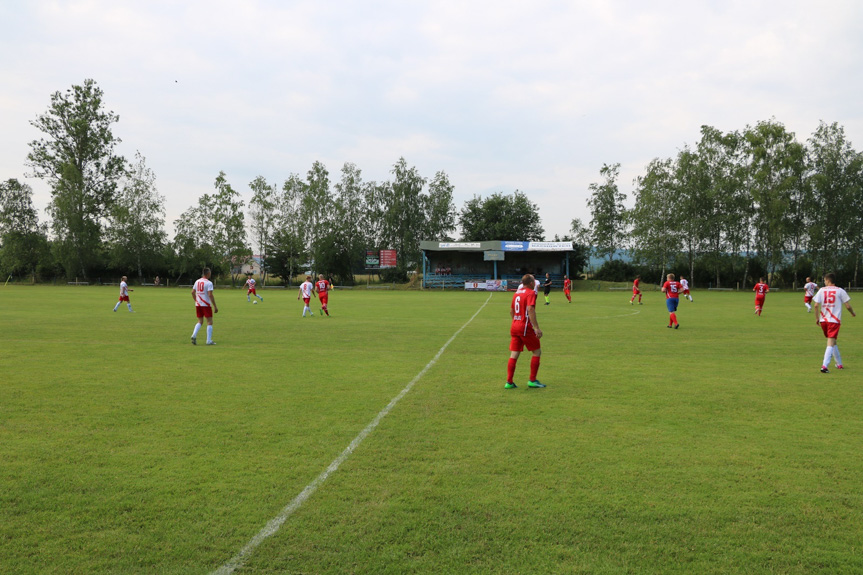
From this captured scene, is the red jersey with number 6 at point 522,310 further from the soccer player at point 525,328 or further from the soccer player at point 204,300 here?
the soccer player at point 204,300

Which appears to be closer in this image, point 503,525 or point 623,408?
point 503,525

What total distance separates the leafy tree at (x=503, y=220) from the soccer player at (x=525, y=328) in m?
74.9

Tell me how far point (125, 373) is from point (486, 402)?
6.99m

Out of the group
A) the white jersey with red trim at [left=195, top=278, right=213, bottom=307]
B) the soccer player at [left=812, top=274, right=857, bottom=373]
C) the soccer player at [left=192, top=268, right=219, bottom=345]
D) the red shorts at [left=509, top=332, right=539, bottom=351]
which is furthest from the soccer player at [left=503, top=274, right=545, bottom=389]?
the white jersey with red trim at [left=195, top=278, right=213, bottom=307]

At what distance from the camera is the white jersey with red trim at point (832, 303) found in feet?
37.1

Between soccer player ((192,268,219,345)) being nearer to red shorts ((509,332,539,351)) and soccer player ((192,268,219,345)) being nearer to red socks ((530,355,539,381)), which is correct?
red shorts ((509,332,539,351))

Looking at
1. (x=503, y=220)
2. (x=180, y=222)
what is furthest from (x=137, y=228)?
(x=503, y=220)

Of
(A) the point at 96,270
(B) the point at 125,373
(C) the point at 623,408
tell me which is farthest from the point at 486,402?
(A) the point at 96,270

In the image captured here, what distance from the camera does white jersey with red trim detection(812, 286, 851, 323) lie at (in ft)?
37.1

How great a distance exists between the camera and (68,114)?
72.6 metres

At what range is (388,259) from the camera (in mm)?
73125

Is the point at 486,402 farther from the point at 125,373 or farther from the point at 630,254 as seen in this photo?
the point at 630,254

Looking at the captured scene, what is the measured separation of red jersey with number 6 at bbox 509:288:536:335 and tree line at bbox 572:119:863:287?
187ft

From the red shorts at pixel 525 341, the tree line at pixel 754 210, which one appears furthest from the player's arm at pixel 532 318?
the tree line at pixel 754 210
